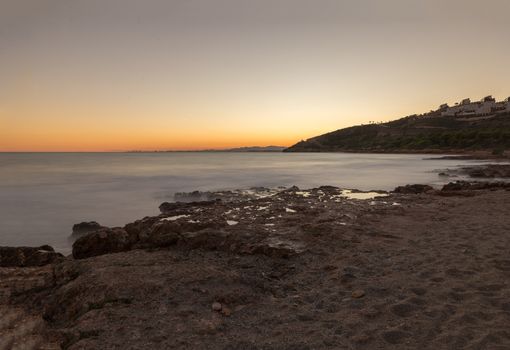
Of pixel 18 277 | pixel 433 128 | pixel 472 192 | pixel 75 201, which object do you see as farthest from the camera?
pixel 433 128

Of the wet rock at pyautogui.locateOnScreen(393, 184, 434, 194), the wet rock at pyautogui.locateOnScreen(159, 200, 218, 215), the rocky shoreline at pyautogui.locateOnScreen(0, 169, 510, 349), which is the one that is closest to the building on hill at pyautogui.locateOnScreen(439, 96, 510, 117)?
the wet rock at pyautogui.locateOnScreen(393, 184, 434, 194)

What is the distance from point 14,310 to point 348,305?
12.5 feet

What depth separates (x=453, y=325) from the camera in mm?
3553

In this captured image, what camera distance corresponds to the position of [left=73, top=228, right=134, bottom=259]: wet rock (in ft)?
22.1

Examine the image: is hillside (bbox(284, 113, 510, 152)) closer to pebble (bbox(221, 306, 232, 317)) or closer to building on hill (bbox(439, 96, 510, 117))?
building on hill (bbox(439, 96, 510, 117))

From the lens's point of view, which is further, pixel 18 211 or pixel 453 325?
pixel 18 211

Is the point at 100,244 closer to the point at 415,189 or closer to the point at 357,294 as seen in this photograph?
the point at 357,294

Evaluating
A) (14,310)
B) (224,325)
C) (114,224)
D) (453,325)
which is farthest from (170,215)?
(453,325)

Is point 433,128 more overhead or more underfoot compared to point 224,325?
more overhead

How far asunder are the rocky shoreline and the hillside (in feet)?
203

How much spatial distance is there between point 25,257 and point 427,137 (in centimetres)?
9772

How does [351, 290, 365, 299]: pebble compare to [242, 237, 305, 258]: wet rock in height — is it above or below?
below

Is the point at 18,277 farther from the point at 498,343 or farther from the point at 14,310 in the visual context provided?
the point at 498,343

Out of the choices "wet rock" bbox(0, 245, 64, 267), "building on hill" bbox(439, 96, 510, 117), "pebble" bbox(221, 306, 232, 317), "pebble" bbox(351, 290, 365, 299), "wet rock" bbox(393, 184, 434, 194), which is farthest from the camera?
"building on hill" bbox(439, 96, 510, 117)
